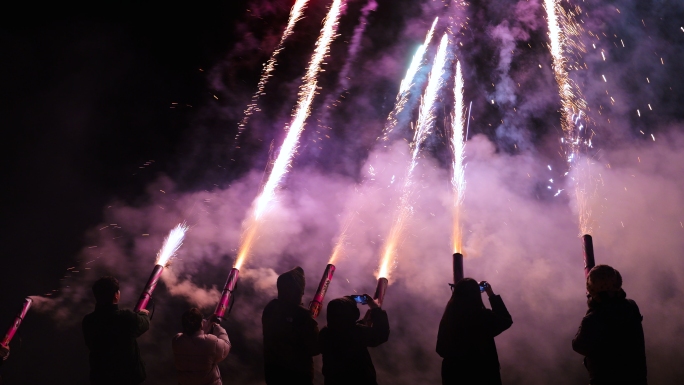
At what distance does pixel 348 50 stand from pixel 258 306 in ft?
16.9

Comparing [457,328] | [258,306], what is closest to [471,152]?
[258,306]

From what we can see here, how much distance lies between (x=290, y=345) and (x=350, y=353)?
568 millimetres

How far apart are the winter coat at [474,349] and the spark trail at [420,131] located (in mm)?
4517

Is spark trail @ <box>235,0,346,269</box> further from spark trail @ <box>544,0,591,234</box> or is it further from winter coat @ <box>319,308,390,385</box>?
winter coat @ <box>319,308,390,385</box>

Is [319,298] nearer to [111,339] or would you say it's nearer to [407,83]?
[111,339]

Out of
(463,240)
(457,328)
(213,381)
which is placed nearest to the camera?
(457,328)

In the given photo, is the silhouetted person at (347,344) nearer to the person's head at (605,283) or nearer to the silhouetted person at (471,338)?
the silhouetted person at (471,338)

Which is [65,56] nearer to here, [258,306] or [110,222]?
[110,222]

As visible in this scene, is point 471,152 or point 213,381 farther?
point 471,152

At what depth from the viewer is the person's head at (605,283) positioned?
3230 mm

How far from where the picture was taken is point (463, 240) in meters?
8.33

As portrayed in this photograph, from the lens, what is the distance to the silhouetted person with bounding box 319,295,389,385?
11.7ft

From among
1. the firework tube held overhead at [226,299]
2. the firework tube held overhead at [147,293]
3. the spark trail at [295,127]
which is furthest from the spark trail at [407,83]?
the firework tube held overhead at [147,293]

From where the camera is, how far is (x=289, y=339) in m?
3.90
